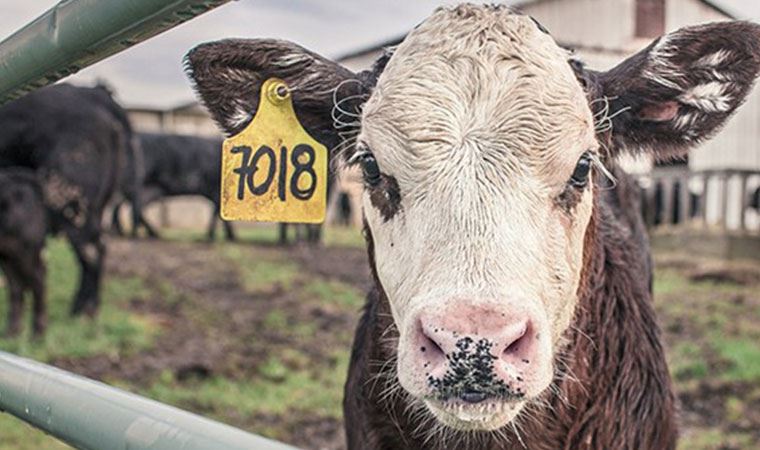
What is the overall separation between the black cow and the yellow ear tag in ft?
19.2

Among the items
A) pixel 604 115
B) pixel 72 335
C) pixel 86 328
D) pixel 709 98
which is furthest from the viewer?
pixel 86 328

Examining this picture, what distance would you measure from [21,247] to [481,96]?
5.52 meters

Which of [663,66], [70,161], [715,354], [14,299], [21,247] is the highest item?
[663,66]

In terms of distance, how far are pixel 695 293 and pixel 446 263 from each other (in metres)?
8.15

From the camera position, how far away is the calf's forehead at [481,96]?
181 centimetres

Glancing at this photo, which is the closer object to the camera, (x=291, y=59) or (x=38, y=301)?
(x=291, y=59)

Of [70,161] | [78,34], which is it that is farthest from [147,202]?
[78,34]

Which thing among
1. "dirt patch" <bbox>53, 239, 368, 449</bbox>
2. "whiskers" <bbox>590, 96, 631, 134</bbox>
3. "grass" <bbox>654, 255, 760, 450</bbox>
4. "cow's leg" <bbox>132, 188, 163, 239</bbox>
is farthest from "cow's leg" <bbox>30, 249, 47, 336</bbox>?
"cow's leg" <bbox>132, 188, 163, 239</bbox>

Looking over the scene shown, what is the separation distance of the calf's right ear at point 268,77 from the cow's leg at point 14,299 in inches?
198

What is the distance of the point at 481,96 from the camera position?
186cm

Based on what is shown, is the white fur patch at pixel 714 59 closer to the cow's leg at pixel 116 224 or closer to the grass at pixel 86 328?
the grass at pixel 86 328

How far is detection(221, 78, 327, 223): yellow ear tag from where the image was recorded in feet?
6.54

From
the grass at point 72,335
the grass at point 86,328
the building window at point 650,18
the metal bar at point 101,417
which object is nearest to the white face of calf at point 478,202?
the metal bar at point 101,417

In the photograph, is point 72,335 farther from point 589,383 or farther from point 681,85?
point 681,85
